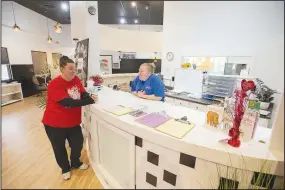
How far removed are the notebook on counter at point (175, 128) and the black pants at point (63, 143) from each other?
1.16 metres

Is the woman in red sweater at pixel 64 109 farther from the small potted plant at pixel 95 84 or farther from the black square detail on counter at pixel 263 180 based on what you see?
the black square detail on counter at pixel 263 180

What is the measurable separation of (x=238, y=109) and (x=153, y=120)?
0.60m

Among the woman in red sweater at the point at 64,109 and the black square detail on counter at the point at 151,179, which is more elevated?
the woman in red sweater at the point at 64,109

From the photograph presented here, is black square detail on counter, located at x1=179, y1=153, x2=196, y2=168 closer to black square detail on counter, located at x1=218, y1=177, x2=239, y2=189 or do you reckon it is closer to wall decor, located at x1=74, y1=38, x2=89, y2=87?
black square detail on counter, located at x1=218, y1=177, x2=239, y2=189

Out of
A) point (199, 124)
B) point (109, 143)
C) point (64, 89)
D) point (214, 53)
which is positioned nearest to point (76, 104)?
point (64, 89)

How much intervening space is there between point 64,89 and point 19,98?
17.0 ft

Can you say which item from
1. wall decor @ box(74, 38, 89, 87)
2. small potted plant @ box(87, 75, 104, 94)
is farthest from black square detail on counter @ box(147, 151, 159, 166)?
wall decor @ box(74, 38, 89, 87)

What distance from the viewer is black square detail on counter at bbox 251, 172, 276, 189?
784mm

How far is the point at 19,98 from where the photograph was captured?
17.1 feet

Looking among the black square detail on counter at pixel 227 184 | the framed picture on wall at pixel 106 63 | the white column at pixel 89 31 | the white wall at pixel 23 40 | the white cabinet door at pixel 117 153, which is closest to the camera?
the black square detail on counter at pixel 227 184

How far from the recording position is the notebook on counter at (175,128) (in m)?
0.98

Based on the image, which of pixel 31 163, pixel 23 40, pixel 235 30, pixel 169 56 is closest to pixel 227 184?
pixel 235 30

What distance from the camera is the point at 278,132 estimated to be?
768mm

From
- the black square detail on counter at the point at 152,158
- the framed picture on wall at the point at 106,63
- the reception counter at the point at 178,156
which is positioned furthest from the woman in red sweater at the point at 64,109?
the framed picture on wall at the point at 106,63
